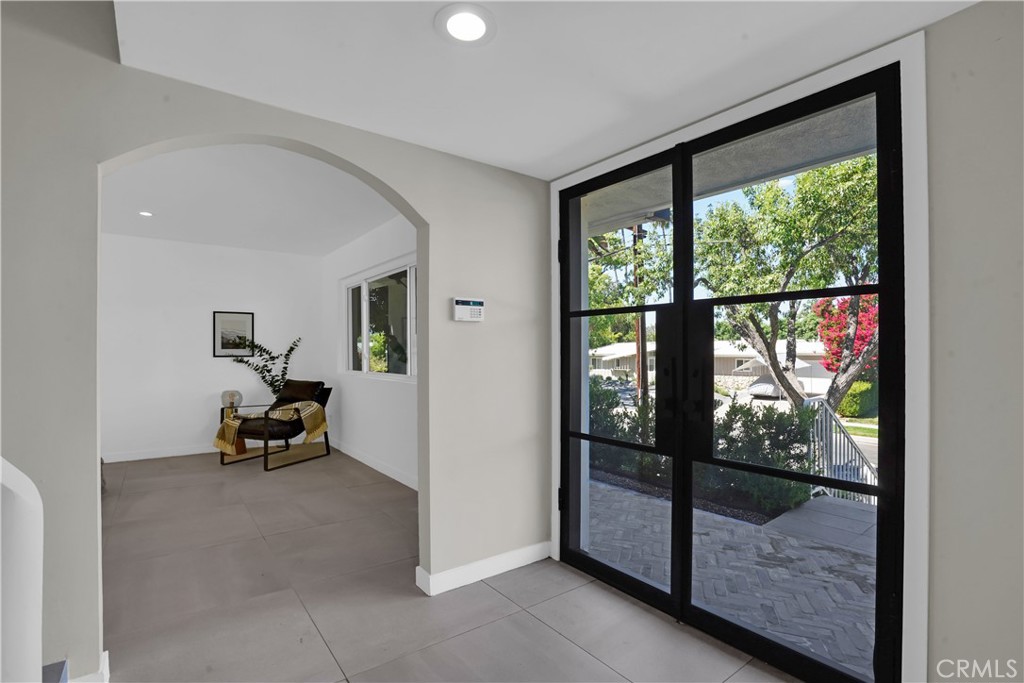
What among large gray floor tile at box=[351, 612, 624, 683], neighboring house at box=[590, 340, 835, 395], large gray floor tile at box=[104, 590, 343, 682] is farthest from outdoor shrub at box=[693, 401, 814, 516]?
large gray floor tile at box=[104, 590, 343, 682]

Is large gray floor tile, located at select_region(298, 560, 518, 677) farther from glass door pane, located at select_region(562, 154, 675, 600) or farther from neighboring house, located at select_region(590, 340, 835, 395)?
neighboring house, located at select_region(590, 340, 835, 395)

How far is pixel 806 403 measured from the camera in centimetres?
210

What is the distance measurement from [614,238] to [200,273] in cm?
539

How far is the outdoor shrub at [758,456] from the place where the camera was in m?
2.12

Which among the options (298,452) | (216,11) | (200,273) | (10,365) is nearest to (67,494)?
(10,365)

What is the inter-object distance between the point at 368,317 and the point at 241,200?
1.83 metres

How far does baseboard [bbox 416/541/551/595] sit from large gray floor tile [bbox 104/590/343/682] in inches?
23.2

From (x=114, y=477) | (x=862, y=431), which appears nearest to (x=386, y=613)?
(x=862, y=431)

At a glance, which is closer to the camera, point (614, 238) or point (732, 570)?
point (732, 570)

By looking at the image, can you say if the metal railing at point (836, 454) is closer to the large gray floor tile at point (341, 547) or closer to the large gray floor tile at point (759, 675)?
the large gray floor tile at point (759, 675)

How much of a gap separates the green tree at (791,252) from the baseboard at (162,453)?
6.15 metres

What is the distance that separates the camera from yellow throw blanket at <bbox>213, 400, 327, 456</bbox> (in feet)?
18.2

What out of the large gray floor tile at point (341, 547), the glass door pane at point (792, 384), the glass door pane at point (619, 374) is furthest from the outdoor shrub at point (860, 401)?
the large gray floor tile at point (341, 547)

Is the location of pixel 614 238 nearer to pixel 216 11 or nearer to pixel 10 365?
pixel 216 11
